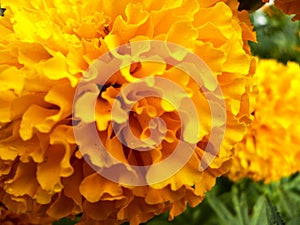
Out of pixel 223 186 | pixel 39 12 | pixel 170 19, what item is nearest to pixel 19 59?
pixel 39 12

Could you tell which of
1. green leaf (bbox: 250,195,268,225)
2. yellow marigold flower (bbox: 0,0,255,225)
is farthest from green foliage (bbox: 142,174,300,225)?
yellow marigold flower (bbox: 0,0,255,225)

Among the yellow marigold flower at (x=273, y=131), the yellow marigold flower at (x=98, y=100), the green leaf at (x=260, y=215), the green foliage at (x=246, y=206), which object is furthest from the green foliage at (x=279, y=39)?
the yellow marigold flower at (x=98, y=100)

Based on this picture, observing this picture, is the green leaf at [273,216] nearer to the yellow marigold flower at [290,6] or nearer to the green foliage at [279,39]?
the yellow marigold flower at [290,6]

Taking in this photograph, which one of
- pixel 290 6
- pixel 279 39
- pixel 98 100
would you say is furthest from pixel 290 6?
pixel 279 39

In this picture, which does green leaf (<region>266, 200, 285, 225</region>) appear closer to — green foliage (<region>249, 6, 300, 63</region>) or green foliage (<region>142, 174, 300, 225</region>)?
green foliage (<region>142, 174, 300, 225</region>)

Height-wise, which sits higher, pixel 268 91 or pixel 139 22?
pixel 139 22

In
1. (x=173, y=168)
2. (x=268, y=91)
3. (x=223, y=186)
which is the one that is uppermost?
(x=173, y=168)

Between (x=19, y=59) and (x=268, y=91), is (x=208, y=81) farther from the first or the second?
(x=268, y=91)
